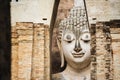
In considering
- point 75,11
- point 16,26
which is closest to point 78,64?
point 75,11

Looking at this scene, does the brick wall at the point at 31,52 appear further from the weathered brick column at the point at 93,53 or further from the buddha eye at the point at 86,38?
the buddha eye at the point at 86,38

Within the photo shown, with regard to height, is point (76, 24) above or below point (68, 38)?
above

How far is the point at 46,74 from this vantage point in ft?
25.1

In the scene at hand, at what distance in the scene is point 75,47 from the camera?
898 centimetres

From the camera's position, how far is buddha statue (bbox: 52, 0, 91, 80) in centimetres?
897

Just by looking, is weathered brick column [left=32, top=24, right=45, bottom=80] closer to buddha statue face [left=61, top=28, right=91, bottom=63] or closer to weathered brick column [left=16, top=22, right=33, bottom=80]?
weathered brick column [left=16, top=22, right=33, bottom=80]

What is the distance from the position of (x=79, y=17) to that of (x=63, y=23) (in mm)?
475

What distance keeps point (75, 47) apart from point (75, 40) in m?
0.20
